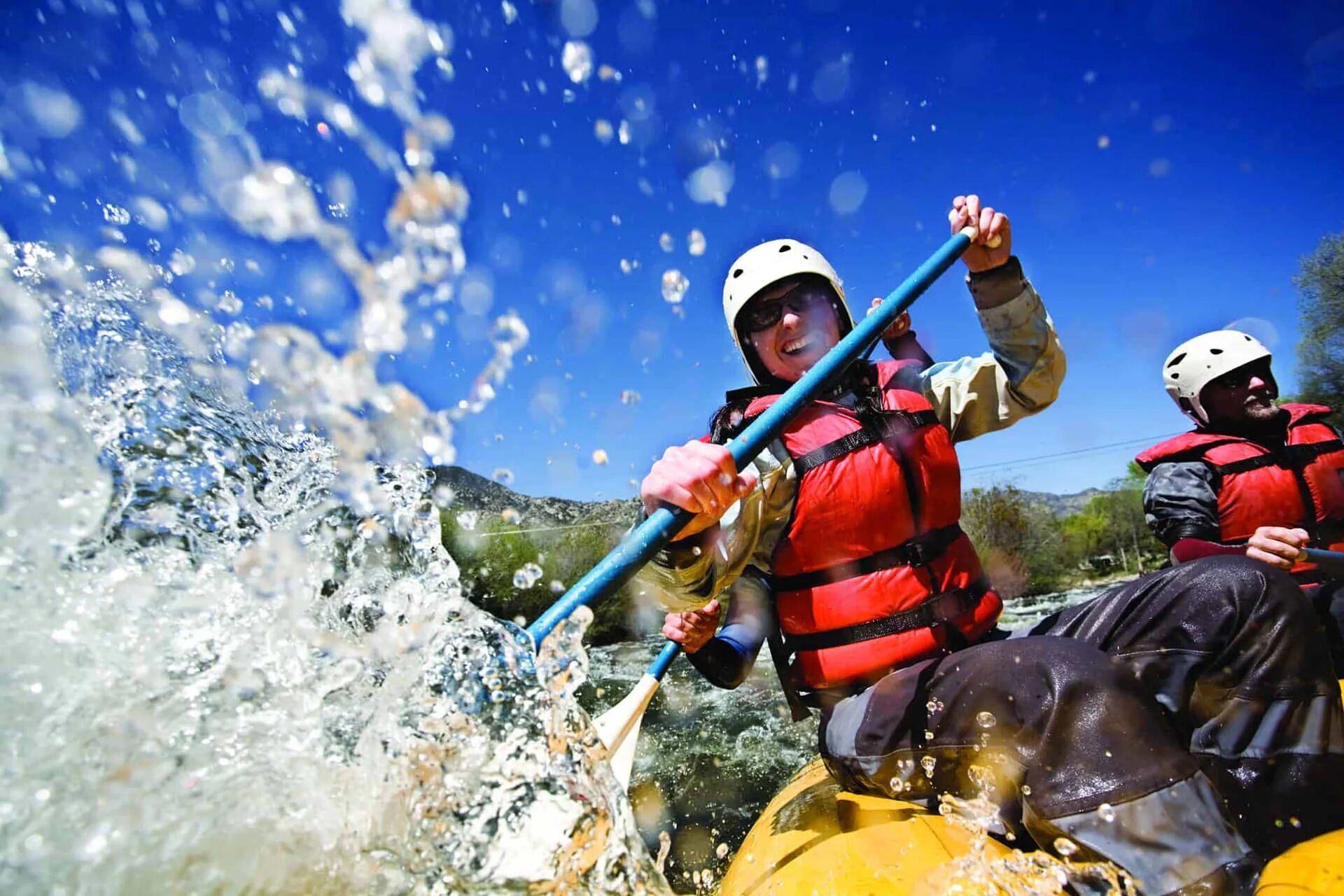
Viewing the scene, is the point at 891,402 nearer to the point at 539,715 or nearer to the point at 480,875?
the point at 539,715

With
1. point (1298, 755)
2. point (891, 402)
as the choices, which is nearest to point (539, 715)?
point (891, 402)

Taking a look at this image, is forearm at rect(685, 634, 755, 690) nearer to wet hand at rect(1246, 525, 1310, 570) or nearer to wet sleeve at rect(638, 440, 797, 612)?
wet sleeve at rect(638, 440, 797, 612)

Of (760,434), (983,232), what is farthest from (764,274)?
(760,434)

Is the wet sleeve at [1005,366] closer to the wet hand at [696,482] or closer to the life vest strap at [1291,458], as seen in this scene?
the wet hand at [696,482]

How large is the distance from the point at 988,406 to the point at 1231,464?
3.07m

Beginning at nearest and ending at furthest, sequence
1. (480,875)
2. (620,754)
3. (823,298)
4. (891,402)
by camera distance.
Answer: (480,875)
(891,402)
(823,298)
(620,754)

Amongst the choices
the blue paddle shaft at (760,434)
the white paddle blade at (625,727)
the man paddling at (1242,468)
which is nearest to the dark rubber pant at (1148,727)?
the blue paddle shaft at (760,434)

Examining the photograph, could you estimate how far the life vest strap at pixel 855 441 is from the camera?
252cm

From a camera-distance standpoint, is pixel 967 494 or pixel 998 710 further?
pixel 967 494

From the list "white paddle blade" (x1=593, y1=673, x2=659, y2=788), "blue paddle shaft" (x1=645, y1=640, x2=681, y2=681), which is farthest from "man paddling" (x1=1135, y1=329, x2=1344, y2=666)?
"white paddle blade" (x1=593, y1=673, x2=659, y2=788)

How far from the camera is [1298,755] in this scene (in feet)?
5.87

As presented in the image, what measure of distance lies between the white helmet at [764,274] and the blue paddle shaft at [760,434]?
2.58 feet

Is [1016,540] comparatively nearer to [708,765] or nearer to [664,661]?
[708,765]

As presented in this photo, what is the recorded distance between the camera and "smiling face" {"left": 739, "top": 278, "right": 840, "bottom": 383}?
3.08 m
